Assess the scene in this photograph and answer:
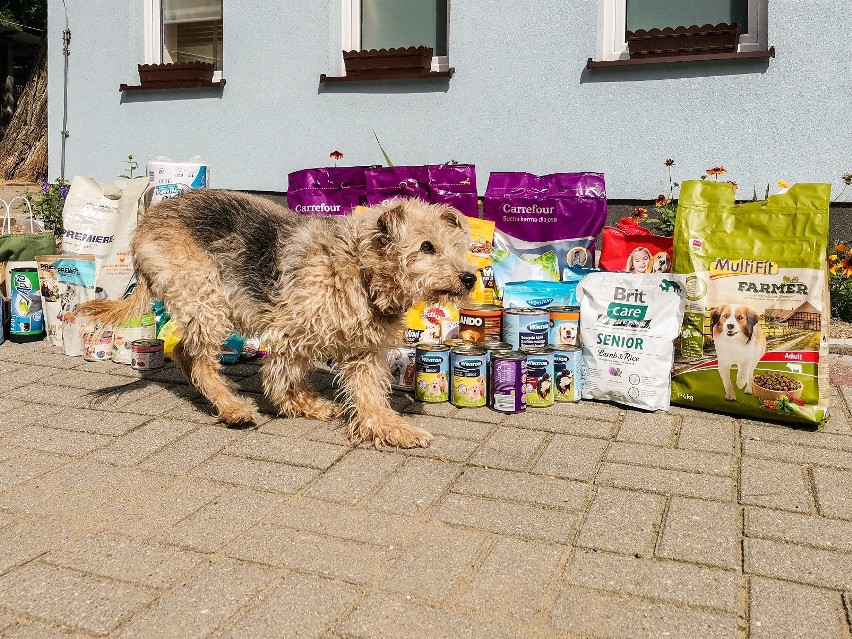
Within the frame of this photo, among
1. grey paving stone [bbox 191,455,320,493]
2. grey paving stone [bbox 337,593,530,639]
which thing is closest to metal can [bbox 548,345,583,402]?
grey paving stone [bbox 191,455,320,493]

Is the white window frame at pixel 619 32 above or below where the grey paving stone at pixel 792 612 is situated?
above

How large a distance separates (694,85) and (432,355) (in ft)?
10.6

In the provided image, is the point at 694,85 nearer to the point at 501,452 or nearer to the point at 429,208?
the point at 429,208

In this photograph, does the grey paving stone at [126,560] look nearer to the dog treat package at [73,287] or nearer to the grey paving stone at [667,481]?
the grey paving stone at [667,481]

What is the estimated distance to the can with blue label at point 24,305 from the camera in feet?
18.0

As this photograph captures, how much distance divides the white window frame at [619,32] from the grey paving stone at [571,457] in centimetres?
366

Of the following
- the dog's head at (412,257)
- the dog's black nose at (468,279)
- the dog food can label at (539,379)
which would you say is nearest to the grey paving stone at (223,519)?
the dog's head at (412,257)

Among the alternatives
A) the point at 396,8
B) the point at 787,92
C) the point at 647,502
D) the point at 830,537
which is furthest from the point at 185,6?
the point at 830,537

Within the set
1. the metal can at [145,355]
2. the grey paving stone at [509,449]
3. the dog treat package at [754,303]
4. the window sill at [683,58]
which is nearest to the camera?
the grey paving stone at [509,449]

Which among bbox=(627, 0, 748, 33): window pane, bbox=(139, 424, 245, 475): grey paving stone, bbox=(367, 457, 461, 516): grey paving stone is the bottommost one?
bbox=(367, 457, 461, 516): grey paving stone

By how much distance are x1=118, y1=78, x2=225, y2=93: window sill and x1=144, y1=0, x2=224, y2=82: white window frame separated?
32cm

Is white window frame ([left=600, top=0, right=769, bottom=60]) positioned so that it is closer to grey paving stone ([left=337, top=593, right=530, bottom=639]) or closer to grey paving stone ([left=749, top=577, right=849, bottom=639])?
grey paving stone ([left=749, top=577, right=849, bottom=639])

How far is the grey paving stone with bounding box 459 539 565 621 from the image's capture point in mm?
2168

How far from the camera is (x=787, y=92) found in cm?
550
